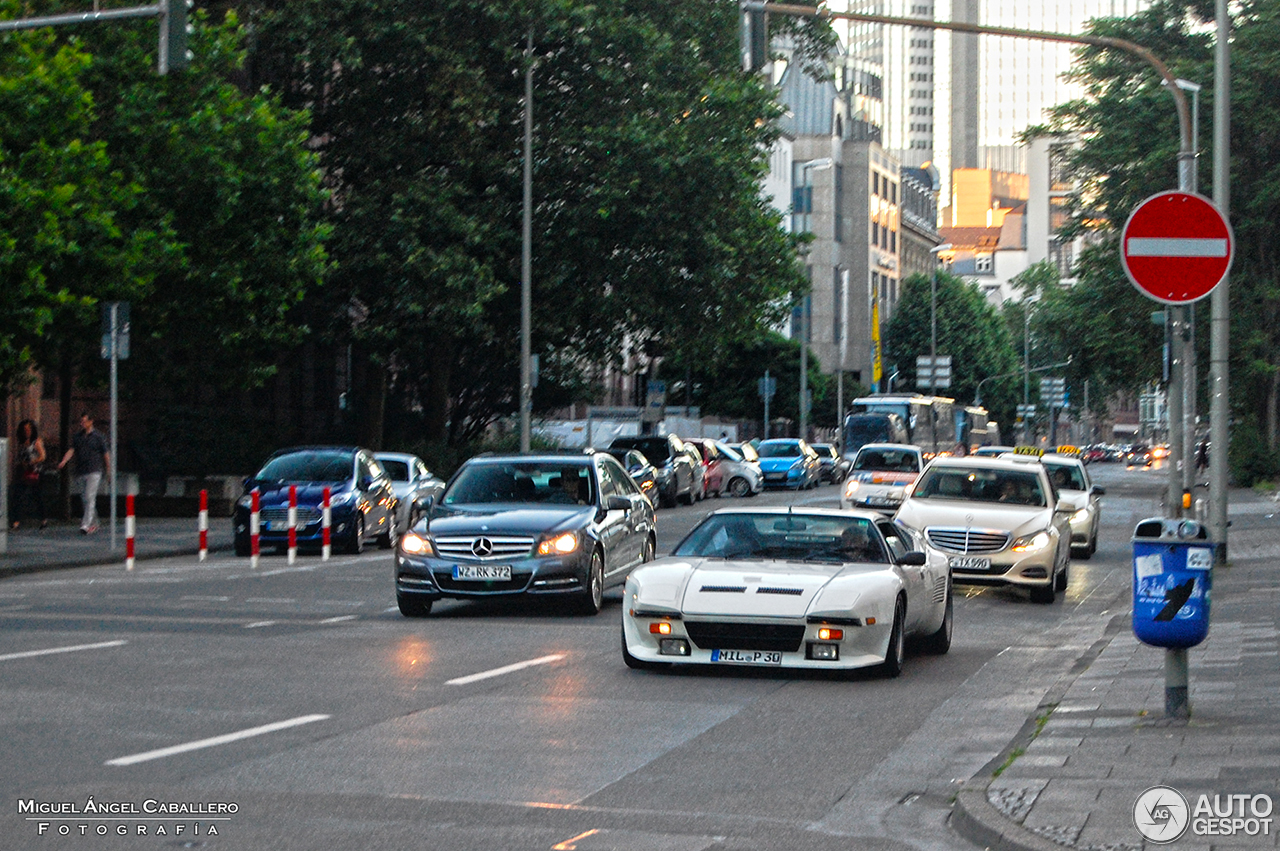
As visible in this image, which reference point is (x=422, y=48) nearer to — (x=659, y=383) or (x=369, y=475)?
(x=369, y=475)

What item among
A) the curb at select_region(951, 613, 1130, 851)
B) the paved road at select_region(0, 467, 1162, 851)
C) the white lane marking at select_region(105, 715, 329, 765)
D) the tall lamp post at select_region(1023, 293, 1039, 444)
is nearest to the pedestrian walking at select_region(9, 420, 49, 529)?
the paved road at select_region(0, 467, 1162, 851)

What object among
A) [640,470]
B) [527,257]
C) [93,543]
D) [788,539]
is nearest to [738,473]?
[527,257]

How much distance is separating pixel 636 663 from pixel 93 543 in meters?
16.4

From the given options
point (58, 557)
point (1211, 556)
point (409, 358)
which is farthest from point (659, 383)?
point (1211, 556)

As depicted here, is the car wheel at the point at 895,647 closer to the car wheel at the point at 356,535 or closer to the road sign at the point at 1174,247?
the road sign at the point at 1174,247

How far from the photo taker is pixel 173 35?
1842 centimetres

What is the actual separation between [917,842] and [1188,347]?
15.5m

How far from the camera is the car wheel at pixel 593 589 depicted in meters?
16.7

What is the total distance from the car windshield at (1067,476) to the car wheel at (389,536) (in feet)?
32.8

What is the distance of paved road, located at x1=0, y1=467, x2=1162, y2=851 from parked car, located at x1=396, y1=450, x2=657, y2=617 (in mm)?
367

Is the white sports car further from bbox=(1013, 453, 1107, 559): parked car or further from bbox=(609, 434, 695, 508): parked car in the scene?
bbox=(609, 434, 695, 508): parked car

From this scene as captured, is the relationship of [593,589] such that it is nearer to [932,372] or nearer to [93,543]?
[93,543]

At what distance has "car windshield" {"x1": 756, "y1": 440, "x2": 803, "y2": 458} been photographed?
58.7m

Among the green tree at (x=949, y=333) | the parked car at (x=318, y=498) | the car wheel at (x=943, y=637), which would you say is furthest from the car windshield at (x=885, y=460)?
the green tree at (x=949, y=333)
